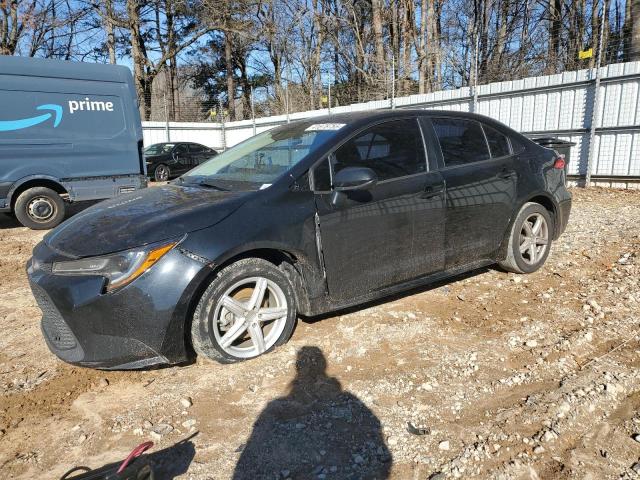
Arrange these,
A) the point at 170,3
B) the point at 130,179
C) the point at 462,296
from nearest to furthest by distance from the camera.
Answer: the point at 462,296
the point at 130,179
the point at 170,3

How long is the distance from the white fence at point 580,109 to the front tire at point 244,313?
340 inches

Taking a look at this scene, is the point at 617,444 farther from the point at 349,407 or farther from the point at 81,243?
the point at 81,243

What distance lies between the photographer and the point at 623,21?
17.2m

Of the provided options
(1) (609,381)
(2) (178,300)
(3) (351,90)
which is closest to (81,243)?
(2) (178,300)

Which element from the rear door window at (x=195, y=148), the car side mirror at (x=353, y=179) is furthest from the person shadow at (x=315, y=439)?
the rear door window at (x=195, y=148)

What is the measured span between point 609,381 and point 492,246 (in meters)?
1.70

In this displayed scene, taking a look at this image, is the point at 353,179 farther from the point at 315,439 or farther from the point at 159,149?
the point at 159,149

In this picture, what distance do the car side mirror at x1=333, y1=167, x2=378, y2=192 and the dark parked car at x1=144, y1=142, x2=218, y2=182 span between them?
13763 millimetres

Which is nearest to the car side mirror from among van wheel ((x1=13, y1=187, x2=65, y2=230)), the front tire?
the front tire

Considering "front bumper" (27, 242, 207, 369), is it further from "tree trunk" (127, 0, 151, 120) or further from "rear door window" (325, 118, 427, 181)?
"tree trunk" (127, 0, 151, 120)

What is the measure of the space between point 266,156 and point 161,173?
13.6 meters

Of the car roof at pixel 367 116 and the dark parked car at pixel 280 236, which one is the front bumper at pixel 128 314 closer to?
the dark parked car at pixel 280 236

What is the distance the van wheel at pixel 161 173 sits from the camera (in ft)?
52.9

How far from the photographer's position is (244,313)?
3000 mm
